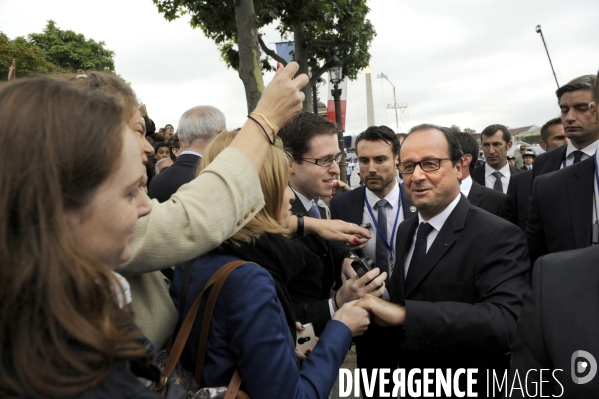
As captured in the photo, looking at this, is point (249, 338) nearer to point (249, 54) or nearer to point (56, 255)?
point (56, 255)

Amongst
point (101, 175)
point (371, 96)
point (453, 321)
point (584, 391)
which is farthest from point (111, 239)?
point (371, 96)

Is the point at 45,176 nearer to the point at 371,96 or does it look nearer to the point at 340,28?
the point at 340,28

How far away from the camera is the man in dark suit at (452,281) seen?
2389 mm

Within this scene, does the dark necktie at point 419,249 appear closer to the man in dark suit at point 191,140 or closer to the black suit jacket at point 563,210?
the black suit jacket at point 563,210

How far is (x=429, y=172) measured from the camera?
3.04m

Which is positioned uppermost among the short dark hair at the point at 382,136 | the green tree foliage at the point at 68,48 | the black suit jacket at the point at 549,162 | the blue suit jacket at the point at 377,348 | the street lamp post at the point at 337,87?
the green tree foliage at the point at 68,48

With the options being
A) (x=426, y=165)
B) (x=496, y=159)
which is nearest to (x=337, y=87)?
(x=496, y=159)

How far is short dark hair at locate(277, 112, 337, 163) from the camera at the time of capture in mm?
3746

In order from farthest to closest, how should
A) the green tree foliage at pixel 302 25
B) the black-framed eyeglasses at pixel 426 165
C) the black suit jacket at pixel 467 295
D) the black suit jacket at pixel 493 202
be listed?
1. the green tree foliage at pixel 302 25
2. the black suit jacket at pixel 493 202
3. the black-framed eyeglasses at pixel 426 165
4. the black suit jacket at pixel 467 295

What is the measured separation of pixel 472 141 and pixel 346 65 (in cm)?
1273

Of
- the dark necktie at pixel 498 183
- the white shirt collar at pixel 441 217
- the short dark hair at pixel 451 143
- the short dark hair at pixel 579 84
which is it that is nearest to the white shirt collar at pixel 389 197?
the short dark hair at pixel 451 143

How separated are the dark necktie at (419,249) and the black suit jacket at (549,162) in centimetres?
214

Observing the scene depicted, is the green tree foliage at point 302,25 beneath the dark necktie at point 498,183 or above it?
above

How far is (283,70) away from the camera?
1.65m
